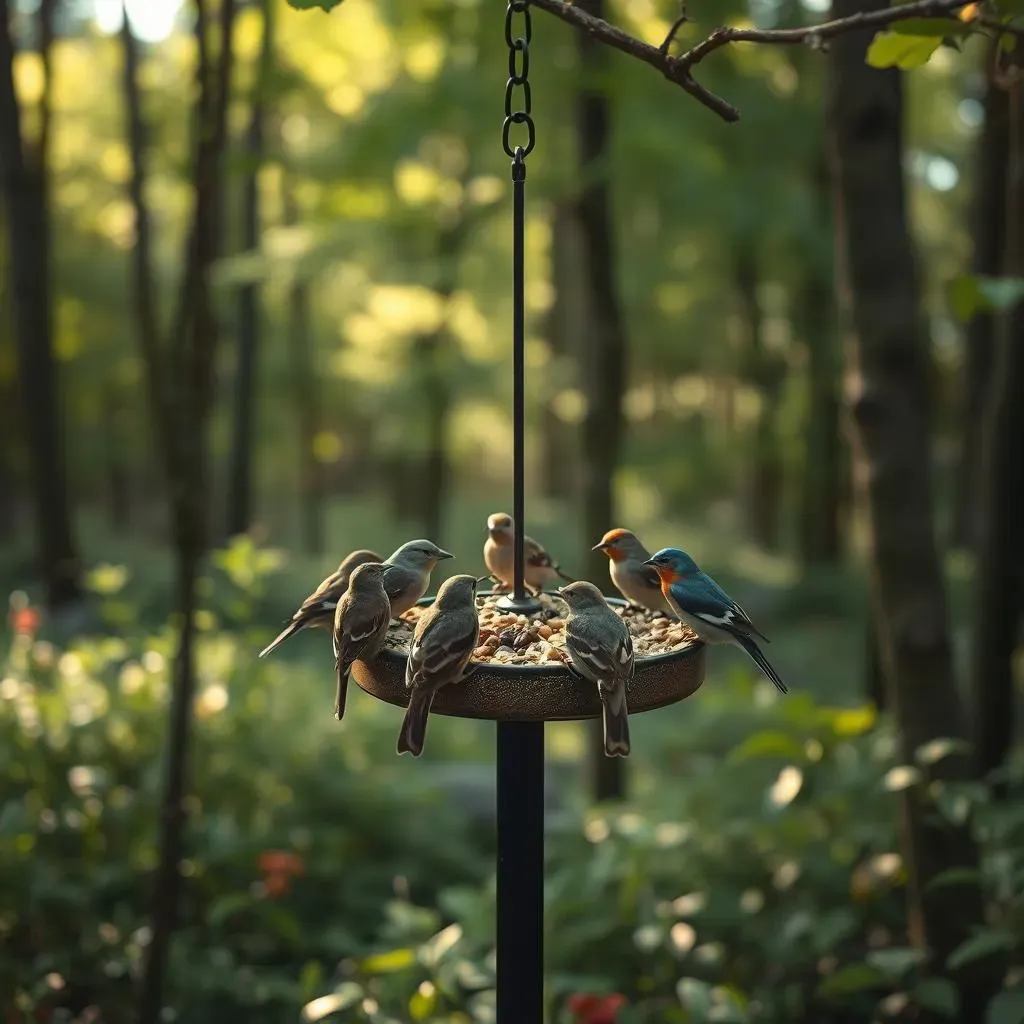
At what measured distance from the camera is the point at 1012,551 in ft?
17.0

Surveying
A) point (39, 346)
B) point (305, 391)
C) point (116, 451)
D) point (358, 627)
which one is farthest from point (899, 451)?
point (116, 451)

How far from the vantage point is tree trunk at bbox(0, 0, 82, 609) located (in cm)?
956

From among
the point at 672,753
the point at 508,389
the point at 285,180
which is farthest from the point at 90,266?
the point at 672,753

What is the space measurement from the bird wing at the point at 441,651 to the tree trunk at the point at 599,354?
12.2 feet

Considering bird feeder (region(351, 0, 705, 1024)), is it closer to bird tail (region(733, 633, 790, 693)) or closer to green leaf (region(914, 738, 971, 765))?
bird tail (region(733, 633, 790, 693))

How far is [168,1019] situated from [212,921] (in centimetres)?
43

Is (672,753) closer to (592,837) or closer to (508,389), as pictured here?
(592,837)

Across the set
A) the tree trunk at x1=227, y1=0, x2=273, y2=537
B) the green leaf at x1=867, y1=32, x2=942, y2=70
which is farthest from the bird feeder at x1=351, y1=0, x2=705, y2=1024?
the tree trunk at x1=227, y1=0, x2=273, y2=537

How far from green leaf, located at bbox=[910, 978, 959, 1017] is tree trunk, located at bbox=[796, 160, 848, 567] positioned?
371 inches

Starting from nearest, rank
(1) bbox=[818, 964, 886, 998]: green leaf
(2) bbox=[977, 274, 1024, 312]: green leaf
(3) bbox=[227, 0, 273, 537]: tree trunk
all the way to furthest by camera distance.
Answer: (2) bbox=[977, 274, 1024, 312]: green leaf → (1) bbox=[818, 964, 886, 998]: green leaf → (3) bbox=[227, 0, 273, 537]: tree trunk

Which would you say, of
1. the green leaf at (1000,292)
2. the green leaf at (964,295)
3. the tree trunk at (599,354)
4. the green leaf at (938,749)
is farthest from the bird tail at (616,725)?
the tree trunk at (599,354)

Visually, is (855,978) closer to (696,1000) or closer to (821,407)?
(696,1000)

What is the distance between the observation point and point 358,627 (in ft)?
7.98

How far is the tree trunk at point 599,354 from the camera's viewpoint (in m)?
6.02
